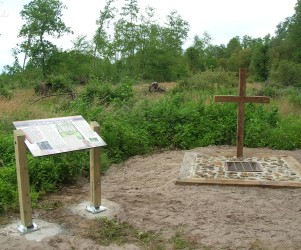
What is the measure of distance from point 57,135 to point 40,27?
85.4ft

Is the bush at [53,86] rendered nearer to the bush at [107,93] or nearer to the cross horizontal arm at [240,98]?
the bush at [107,93]

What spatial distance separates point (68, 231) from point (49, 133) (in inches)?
42.4

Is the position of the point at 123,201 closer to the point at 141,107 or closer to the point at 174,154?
the point at 174,154

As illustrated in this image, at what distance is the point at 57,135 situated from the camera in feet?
13.6

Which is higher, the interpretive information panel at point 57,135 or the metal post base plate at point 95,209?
the interpretive information panel at point 57,135

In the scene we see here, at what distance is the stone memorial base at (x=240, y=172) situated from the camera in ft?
19.0

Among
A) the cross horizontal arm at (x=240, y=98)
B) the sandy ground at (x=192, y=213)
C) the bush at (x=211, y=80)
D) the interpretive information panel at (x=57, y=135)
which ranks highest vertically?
the bush at (x=211, y=80)

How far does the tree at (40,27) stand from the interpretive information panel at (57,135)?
82.5ft

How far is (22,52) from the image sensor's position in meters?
29.4

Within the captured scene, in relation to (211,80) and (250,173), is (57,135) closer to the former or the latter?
(250,173)

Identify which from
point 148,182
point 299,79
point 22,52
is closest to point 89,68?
point 22,52

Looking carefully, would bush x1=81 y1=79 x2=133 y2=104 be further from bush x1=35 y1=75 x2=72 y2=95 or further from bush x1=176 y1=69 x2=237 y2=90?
bush x1=176 y1=69 x2=237 y2=90

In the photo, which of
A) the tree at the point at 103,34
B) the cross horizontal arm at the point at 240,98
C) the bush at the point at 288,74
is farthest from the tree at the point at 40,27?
the cross horizontal arm at the point at 240,98

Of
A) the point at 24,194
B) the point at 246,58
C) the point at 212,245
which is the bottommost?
the point at 212,245
